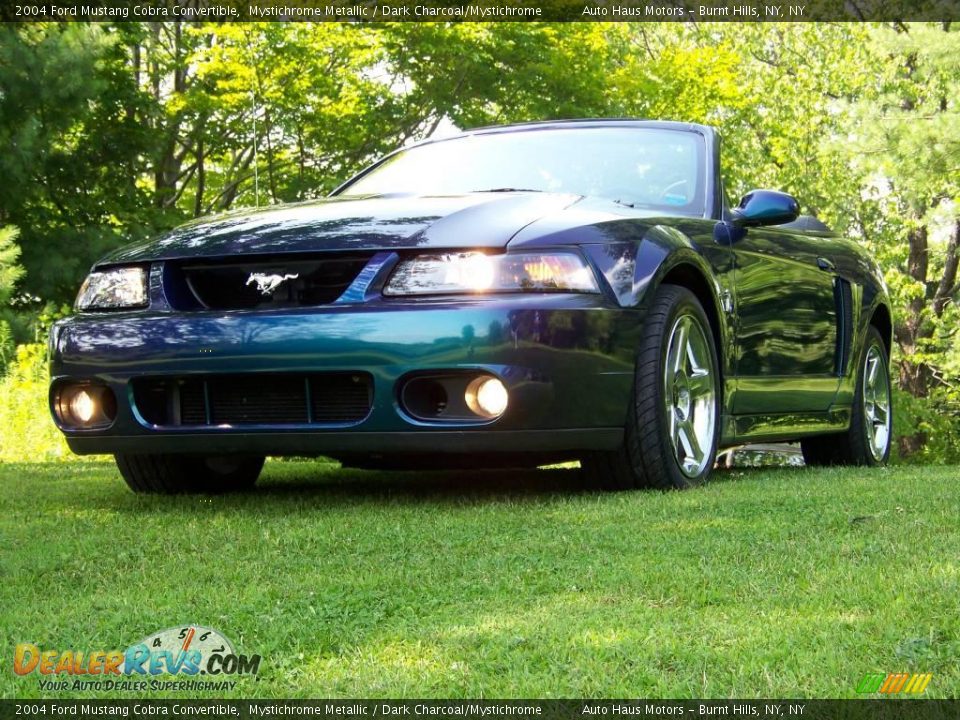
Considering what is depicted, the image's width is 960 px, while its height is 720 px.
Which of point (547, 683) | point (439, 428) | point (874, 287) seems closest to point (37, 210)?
point (874, 287)

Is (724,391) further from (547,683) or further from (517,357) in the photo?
(547,683)

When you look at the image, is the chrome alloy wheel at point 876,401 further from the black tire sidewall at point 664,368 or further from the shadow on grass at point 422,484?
the black tire sidewall at point 664,368

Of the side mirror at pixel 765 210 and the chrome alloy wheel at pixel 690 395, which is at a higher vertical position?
the side mirror at pixel 765 210

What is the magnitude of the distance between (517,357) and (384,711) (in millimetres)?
2382

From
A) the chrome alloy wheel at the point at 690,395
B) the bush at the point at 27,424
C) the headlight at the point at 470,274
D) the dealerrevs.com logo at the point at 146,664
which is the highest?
the headlight at the point at 470,274

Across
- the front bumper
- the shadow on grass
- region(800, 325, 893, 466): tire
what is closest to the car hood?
the front bumper

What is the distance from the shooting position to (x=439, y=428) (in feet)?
14.5

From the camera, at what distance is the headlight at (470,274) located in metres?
4.37

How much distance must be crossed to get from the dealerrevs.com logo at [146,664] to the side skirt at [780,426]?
A: 3.39 m

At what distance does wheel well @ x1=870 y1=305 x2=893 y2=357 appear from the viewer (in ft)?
25.1

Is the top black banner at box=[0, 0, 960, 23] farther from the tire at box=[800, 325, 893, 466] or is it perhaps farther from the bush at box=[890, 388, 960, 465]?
the tire at box=[800, 325, 893, 466]

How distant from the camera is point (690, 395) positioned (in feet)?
17.2

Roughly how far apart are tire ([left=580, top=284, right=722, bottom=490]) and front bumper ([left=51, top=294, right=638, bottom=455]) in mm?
105

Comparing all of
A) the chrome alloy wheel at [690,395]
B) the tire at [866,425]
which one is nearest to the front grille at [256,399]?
the chrome alloy wheel at [690,395]
